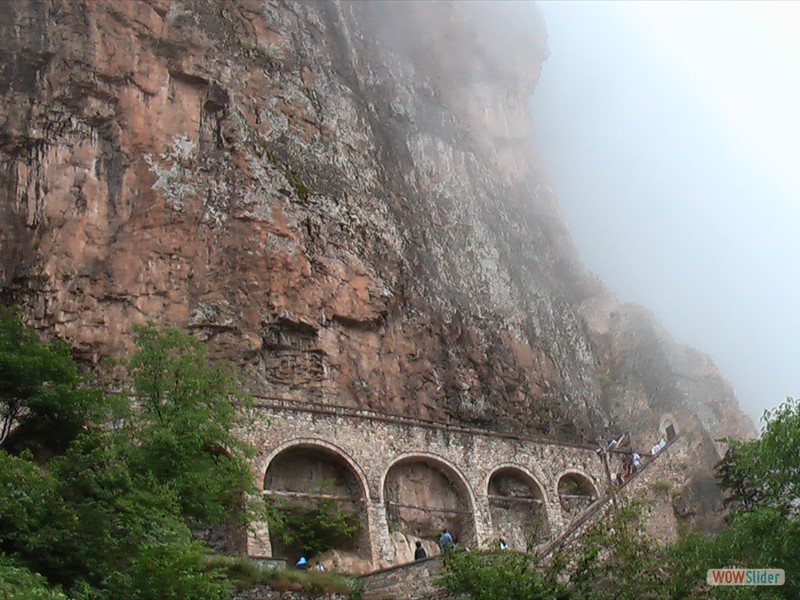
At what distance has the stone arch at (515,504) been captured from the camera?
27.8m

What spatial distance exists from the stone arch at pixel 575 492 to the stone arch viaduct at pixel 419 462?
1.4 inches

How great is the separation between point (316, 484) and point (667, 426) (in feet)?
70.5

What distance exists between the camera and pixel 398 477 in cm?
2681

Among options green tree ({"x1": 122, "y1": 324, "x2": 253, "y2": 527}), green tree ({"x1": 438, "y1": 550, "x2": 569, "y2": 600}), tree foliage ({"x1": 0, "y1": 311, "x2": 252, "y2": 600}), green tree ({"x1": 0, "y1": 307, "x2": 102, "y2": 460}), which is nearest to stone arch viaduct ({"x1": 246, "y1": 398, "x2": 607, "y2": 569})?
tree foliage ({"x1": 0, "y1": 311, "x2": 252, "y2": 600})

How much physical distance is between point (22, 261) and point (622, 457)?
21861 mm

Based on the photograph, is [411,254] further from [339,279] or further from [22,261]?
[22,261]

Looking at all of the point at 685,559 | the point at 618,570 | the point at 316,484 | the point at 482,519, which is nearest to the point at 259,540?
the point at 316,484

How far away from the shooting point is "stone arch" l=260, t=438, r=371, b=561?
2412 cm

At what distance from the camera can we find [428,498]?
89.0 feet

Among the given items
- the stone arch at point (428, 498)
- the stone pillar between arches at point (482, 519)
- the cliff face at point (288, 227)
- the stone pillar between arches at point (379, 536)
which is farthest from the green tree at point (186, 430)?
the stone pillar between arches at point (482, 519)

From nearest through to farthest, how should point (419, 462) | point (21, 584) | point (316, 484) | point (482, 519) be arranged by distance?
point (21, 584), point (316, 484), point (482, 519), point (419, 462)

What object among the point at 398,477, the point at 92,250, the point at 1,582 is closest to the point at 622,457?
the point at 398,477

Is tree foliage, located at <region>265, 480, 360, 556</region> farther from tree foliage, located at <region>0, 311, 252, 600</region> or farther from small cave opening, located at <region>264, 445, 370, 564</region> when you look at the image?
tree foliage, located at <region>0, 311, 252, 600</region>

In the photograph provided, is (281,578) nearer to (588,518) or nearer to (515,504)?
(588,518)
